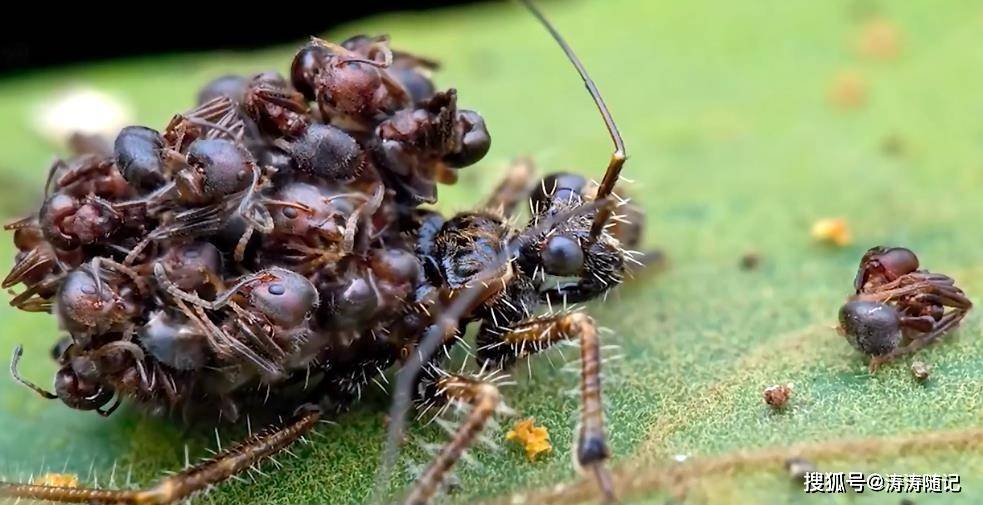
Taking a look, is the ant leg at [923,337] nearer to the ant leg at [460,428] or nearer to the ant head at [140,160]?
the ant leg at [460,428]

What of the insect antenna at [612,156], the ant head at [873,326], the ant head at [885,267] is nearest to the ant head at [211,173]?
the insect antenna at [612,156]

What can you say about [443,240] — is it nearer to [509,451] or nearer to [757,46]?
[509,451]

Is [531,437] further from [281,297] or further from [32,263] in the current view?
[32,263]

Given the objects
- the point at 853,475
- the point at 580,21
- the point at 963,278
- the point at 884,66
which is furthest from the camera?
the point at 580,21

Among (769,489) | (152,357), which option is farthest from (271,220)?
(769,489)

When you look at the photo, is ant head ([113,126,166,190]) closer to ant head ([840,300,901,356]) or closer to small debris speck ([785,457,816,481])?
small debris speck ([785,457,816,481])

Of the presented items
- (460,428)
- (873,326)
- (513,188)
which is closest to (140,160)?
(460,428)
